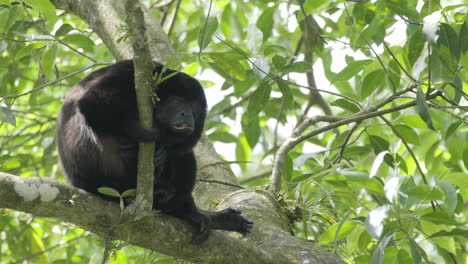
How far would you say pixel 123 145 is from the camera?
10.6 ft

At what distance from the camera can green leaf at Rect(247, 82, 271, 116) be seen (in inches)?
154

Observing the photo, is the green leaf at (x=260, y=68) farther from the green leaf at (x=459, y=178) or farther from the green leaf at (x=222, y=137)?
the green leaf at (x=222, y=137)

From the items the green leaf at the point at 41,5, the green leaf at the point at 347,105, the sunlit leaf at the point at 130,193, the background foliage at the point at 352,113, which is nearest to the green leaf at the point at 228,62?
the background foliage at the point at 352,113

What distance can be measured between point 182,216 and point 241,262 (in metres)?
0.51

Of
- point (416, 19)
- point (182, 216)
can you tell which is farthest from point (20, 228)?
point (416, 19)

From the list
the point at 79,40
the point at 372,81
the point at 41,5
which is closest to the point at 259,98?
the point at 372,81

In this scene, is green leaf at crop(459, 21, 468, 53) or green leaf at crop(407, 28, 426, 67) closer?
green leaf at crop(459, 21, 468, 53)

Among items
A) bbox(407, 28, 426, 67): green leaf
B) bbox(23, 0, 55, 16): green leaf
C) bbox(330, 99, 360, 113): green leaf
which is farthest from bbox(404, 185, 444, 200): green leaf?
bbox(23, 0, 55, 16): green leaf

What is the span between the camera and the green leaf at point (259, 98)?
3.90 metres

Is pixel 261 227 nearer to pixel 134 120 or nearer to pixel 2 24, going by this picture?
pixel 134 120

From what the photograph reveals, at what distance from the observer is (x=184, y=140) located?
11.4 ft

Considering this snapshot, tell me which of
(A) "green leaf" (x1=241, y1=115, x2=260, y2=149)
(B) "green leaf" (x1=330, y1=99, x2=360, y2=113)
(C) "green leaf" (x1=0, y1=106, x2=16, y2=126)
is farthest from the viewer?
(A) "green leaf" (x1=241, y1=115, x2=260, y2=149)

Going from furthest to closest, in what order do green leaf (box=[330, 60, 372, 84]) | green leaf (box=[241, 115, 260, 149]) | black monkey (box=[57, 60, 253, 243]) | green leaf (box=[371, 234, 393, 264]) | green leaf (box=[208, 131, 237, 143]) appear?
green leaf (box=[208, 131, 237, 143]) → green leaf (box=[241, 115, 260, 149]) → green leaf (box=[330, 60, 372, 84]) → black monkey (box=[57, 60, 253, 243]) → green leaf (box=[371, 234, 393, 264])

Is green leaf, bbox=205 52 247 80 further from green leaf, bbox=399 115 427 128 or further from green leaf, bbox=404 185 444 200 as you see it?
green leaf, bbox=399 115 427 128
